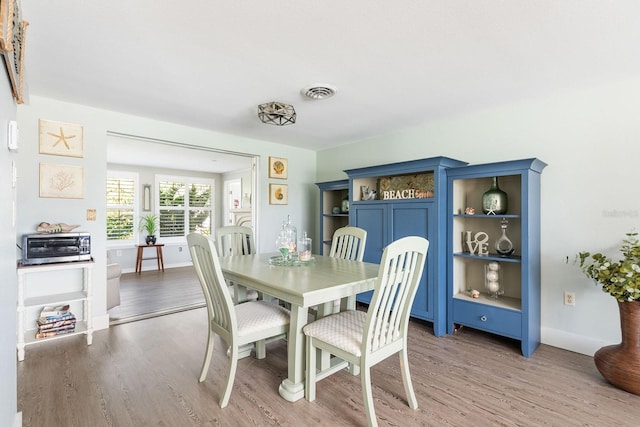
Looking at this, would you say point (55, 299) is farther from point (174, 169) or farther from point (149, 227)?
point (174, 169)

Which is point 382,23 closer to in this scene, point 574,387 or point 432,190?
point 432,190

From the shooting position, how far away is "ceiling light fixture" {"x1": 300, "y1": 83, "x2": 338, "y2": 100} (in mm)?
2521

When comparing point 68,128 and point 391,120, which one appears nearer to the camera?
point 68,128

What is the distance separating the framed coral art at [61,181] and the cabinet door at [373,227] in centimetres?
290

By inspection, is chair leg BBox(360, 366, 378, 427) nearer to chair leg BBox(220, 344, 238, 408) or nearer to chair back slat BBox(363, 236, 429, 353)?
chair back slat BBox(363, 236, 429, 353)

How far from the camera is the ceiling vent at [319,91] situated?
2531 mm

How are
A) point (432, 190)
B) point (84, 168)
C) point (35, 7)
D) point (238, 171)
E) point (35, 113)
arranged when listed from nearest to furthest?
point (35, 7) < point (35, 113) < point (84, 168) < point (432, 190) < point (238, 171)

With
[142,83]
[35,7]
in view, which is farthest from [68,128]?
[35,7]

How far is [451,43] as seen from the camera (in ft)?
6.26

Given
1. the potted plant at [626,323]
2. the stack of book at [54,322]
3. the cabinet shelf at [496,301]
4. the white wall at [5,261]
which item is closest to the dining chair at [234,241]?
the stack of book at [54,322]

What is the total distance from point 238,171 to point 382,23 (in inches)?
236

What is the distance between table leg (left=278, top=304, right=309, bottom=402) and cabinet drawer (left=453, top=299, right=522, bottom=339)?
1757mm

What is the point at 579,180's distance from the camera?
104 inches

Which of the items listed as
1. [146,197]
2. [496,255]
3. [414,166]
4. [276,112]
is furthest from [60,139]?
[496,255]
